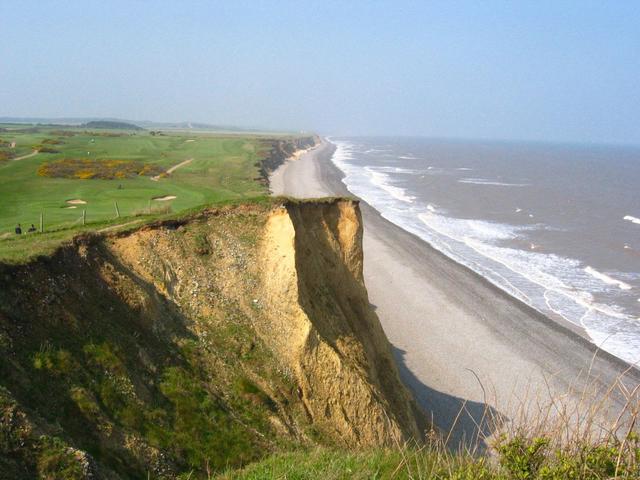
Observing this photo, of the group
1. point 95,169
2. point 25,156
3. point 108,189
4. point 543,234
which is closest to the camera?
point 108,189

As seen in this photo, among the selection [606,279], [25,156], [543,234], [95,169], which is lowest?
[606,279]

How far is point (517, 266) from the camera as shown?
135 feet

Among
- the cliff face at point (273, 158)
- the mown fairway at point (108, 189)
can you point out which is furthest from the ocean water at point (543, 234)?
the mown fairway at point (108, 189)

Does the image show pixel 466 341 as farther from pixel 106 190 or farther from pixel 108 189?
pixel 108 189

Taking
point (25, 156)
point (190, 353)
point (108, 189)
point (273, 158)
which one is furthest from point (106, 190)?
point (273, 158)

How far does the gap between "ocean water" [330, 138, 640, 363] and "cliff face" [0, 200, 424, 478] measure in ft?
29.3

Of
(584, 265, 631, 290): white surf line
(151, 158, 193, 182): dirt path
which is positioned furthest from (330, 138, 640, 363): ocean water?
(151, 158, 193, 182): dirt path

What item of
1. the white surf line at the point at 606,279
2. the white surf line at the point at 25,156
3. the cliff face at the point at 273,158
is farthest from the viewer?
the cliff face at the point at 273,158

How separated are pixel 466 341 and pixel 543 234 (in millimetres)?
28469

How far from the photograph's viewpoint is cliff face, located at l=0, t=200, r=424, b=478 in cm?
1014

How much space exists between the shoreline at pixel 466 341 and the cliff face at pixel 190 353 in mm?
5482

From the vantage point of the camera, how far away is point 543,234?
5234cm

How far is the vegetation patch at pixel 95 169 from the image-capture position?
56062mm

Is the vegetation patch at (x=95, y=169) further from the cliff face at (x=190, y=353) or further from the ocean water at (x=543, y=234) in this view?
the cliff face at (x=190, y=353)
